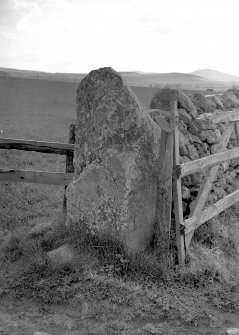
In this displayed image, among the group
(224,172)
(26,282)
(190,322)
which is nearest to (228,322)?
(190,322)

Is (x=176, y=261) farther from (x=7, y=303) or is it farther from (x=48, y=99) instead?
(x=48, y=99)

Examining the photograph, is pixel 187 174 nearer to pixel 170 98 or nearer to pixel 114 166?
pixel 114 166

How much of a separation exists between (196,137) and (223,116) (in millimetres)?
612

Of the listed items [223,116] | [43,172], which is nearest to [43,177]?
[43,172]

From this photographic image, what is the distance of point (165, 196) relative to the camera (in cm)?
520

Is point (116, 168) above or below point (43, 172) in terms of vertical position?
above

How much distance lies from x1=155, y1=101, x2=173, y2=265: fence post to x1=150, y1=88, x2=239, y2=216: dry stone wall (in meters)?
1.03

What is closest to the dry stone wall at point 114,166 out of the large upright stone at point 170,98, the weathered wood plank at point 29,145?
the large upright stone at point 170,98

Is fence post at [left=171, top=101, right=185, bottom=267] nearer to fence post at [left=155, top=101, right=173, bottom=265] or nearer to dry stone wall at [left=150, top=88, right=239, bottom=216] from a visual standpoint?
fence post at [left=155, top=101, right=173, bottom=265]

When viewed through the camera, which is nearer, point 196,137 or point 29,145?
point 196,137

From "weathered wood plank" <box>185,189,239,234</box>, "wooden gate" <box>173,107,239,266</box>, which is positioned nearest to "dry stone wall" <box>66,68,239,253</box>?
"wooden gate" <box>173,107,239,266</box>

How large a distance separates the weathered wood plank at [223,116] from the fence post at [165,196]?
1.54m

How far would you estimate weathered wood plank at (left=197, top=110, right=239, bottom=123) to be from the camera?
643 centimetres

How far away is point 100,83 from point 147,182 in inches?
57.4
